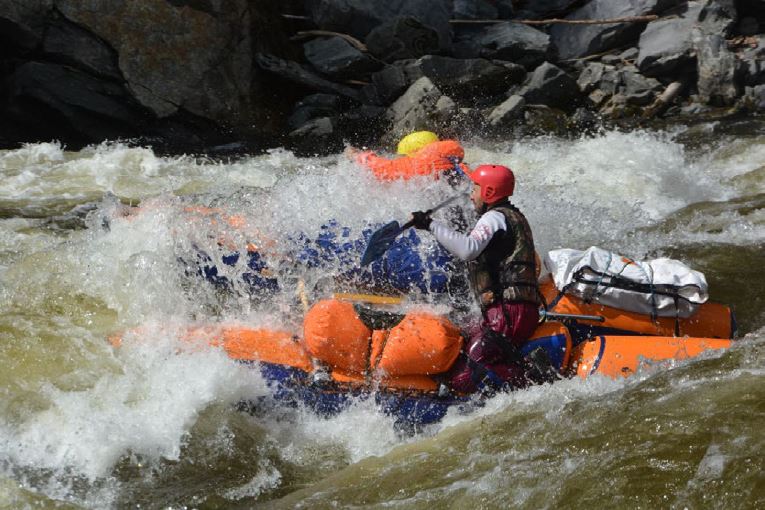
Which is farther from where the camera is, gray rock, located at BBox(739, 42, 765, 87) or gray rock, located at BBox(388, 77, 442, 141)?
gray rock, located at BBox(739, 42, 765, 87)

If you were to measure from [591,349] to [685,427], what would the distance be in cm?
98

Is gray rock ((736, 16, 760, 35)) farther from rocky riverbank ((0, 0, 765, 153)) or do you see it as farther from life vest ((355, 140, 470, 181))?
life vest ((355, 140, 470, 181))

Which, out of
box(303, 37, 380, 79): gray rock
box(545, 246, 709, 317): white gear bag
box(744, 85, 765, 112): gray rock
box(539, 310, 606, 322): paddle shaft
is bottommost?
box(539, 310, 606, 322): paddle shaft

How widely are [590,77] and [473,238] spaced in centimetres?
694

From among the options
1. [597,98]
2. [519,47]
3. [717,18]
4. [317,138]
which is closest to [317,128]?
[317,138]

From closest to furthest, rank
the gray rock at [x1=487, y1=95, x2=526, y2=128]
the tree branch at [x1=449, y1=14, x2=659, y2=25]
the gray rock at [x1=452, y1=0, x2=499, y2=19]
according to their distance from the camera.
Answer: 1. the gray rock at [x1=487, y1=95, x2=526, y2=128]
2. the tree branch at [x1=449, y1=14, x2=659, y2=25]
3. the gray rock at [x1=452, y1=0, x2=499, y2=19]

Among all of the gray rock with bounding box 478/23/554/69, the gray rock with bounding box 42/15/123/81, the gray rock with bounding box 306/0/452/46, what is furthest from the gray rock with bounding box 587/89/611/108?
the gray rock with bounding box 42/15/123/81

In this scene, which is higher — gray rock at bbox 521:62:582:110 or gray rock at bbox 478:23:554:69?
gray rock at bbox 478:23:554:69

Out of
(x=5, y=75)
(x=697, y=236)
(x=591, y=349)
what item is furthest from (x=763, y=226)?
(x=5, y=75)

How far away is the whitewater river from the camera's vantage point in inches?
147

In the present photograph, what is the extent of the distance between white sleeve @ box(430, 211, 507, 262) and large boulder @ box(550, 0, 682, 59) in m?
7.62

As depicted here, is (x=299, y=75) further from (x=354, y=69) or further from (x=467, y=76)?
(x=467, y=76)

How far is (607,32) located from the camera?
11727 millimetres

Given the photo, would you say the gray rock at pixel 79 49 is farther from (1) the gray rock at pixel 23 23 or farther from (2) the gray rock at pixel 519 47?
(2) the gray rock at pixel 519 47
